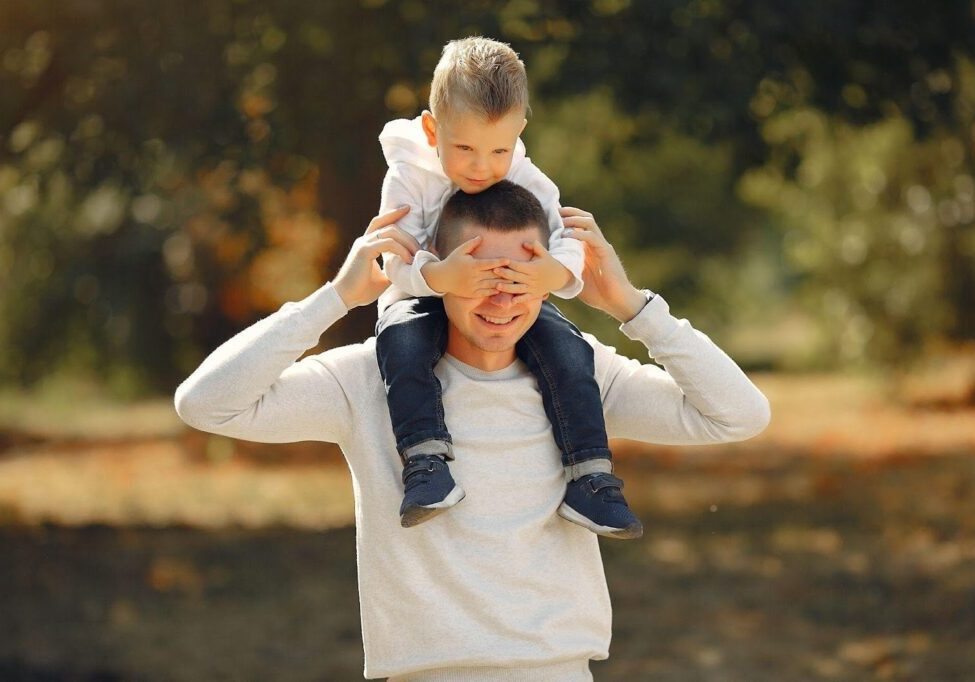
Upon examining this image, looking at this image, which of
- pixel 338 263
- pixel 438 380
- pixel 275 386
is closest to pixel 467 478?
pixel 438 380

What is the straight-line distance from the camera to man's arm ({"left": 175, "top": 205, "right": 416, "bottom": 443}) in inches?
106

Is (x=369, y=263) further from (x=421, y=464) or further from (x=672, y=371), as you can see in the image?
(x=672, y=371)

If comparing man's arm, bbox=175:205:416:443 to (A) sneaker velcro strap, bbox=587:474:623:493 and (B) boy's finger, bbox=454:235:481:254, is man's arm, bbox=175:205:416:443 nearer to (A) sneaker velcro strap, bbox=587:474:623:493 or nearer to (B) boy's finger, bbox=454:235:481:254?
(B) boy's finger, bbox=454:235:481:254

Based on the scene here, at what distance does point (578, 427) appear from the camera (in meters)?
2.81

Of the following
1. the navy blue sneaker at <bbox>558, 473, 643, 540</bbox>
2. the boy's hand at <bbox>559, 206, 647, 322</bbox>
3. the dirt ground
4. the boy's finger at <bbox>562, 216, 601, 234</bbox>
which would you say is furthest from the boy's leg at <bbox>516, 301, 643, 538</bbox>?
the dirt ground

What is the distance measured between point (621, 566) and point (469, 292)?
6717 mm

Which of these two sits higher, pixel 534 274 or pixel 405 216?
pixel 405 216

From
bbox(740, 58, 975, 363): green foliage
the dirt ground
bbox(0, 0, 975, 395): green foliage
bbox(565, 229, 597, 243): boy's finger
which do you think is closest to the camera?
bbox(565, 229, 597, 243): boy's finger

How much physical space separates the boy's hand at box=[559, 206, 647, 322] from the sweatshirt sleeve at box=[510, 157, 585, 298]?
25 mm

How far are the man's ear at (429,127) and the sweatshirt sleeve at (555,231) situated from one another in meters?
0.18

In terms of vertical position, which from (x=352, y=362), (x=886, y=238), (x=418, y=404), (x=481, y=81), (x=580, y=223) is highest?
(x=886, y=238)

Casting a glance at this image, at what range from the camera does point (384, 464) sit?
2812mm

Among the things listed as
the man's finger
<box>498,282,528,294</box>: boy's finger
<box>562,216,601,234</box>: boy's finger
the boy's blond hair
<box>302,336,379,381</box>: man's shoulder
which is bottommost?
<box>302,336,379,381</box>: man's shoulder

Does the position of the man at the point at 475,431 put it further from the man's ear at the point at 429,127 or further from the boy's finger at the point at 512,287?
the man's ear at the point at 429,127
